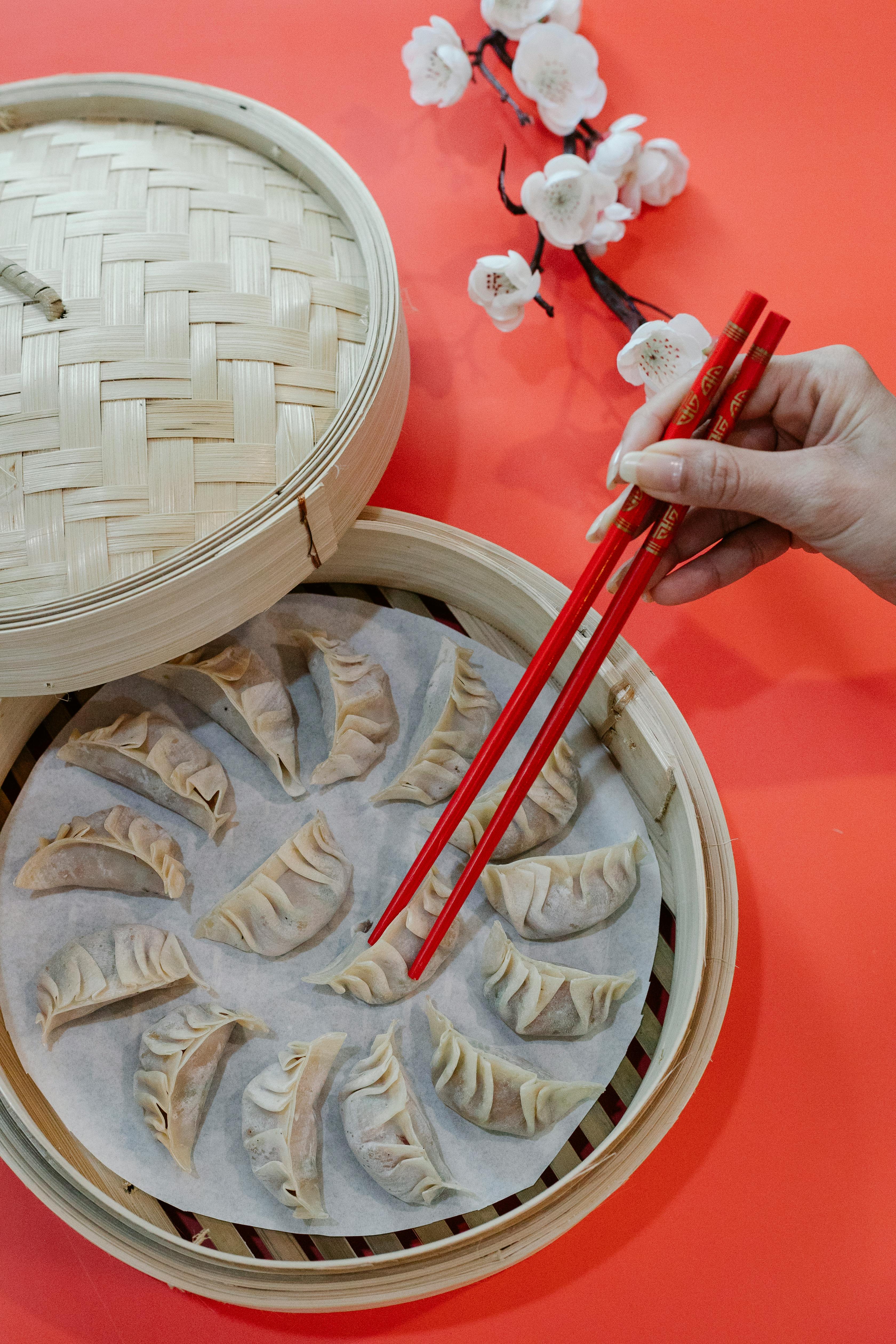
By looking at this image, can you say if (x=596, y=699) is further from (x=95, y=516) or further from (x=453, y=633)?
(x=95, y=516)

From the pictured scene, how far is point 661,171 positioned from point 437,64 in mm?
537

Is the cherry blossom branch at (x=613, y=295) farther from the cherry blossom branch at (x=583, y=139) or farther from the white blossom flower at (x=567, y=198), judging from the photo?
the cherry blossom branch at (x=583, y=139)

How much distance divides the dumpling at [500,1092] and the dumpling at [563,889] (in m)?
0.21

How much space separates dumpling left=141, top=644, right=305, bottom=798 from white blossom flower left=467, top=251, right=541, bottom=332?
2.62 ft

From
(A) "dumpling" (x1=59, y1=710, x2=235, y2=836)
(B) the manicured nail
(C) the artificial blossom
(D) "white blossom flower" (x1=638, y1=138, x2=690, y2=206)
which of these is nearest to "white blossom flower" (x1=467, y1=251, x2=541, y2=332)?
(C) the artificial blossom

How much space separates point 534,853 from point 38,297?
1164 millimetres

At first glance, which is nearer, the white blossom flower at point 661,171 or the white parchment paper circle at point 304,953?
the white parchment paper circle at point 304,953

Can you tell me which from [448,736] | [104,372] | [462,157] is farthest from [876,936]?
[462,157]

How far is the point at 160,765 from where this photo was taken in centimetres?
162

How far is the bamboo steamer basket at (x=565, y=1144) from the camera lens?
1.37 metres

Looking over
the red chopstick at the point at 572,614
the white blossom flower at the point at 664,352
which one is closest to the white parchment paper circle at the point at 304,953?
the red chopstick at the point at 572,614

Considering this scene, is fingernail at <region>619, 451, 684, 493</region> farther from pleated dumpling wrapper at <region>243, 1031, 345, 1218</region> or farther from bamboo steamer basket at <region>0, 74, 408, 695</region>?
pleated dumpling wrapper at <region>243, 1031, 345, 1218</region>

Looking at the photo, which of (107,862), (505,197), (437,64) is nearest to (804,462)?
(505,197)

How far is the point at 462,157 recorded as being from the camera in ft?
7.32
